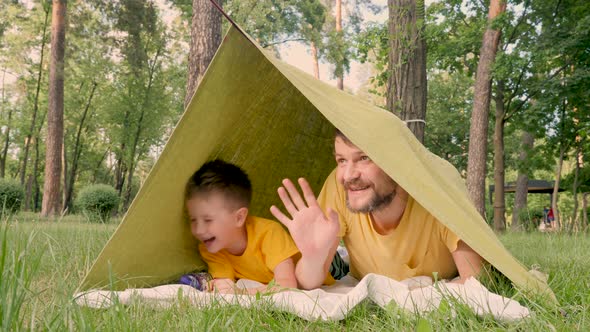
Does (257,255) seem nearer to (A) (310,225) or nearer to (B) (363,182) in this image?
(A) (310,225)

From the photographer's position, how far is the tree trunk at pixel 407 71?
5.11m

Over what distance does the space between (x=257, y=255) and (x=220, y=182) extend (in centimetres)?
48

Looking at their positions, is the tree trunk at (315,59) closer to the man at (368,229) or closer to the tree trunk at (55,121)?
the tree trunk at (55,121)

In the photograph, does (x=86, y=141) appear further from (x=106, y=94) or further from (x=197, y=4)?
(x=197, y=4)

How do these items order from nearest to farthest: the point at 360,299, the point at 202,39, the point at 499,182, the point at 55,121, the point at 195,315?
the point at 195,315 → the point at 360,299 → the point at 202,39 → the point at 499,182 → the point at 55,121

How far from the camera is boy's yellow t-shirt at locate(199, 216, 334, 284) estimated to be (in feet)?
9.50

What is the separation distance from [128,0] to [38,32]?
9.10 meters

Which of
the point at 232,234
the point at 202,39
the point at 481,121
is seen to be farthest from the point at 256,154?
the point at 481,121

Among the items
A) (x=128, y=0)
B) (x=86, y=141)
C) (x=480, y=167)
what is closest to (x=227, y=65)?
(x=480, y=167)

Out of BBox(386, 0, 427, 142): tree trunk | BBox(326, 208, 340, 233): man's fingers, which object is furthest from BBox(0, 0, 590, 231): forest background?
BBox(326, 208, 340, 233): man's fingers

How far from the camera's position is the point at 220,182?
9.74 feet

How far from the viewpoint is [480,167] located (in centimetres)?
1047

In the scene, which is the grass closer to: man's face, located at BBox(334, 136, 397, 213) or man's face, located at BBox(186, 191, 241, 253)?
man's face, located at BBox(334, 136, 397, 213)

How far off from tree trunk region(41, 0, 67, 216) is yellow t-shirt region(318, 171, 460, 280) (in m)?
13.4
